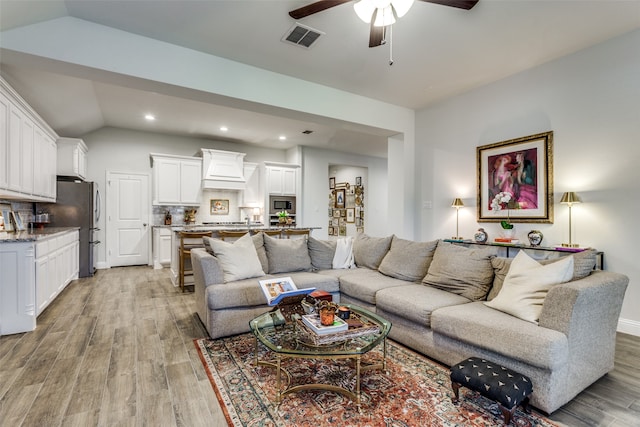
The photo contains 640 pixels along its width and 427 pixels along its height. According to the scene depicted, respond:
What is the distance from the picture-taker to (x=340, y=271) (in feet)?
12.0

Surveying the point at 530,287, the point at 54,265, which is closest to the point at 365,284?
the point at 530,287

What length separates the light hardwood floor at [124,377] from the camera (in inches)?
69.0

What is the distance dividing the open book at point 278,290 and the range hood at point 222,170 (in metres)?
4.88

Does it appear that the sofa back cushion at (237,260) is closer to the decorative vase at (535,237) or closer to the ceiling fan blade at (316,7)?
the ceiling fan blade at (316,7)

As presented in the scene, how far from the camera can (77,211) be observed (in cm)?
514

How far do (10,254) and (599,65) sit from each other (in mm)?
6296

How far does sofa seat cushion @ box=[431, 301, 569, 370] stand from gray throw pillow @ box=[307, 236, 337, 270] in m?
1.71

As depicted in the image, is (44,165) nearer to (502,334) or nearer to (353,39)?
(353,39)

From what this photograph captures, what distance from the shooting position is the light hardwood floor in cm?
175

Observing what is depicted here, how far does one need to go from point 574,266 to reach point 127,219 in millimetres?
7408

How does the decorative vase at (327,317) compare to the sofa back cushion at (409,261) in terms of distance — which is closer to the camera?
the decorative vase at (327,317)

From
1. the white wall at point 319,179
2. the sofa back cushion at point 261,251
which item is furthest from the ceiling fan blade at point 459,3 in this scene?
the white wall at point 319,179

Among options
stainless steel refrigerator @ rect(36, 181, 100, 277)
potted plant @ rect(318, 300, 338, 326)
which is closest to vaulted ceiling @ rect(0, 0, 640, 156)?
stainless steel refrigerator @ rect(36, 181, 100, 277)

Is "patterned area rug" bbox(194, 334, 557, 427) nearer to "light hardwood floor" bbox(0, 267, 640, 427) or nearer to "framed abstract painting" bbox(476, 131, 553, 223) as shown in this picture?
A: "light hardwood floor" bbox(0, 267, 640, 427)
